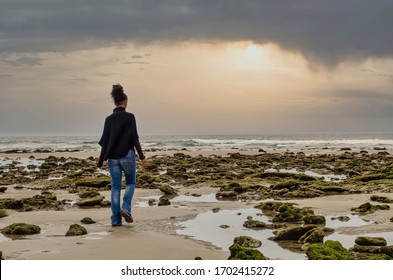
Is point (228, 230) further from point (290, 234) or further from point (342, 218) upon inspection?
point (342, 218)

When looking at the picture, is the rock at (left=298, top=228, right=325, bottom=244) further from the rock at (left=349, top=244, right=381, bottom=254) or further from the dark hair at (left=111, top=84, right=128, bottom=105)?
the dark hair at (left=111, top=84, right=128, bottom=105)

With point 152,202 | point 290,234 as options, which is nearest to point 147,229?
point 290,234

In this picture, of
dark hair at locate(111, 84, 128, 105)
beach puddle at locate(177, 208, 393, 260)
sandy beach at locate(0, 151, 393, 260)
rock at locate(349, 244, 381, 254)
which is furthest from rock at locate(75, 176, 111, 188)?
rock at locate(349, 244, 381, 254)

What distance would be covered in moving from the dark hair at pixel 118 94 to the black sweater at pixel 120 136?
0.26m

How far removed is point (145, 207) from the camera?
1170cm

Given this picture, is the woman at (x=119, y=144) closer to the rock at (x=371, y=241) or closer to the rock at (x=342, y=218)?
the rock at (x=342, y=218)

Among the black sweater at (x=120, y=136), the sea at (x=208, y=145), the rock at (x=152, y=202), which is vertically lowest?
the sea at (x=208, y=145)

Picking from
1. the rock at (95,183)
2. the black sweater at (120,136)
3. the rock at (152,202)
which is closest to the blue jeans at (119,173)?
the black sweater at (120,136)

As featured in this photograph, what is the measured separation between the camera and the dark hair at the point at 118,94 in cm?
937

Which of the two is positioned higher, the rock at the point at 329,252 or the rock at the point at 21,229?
the rock at the point at 329,252

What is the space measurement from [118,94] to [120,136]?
33.1 inches

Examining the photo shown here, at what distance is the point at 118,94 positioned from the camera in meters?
9.36

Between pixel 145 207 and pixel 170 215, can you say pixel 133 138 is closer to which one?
pixel 170 215

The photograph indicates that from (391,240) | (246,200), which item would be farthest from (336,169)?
(391,240)
